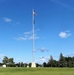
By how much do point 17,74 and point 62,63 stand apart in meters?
91.6

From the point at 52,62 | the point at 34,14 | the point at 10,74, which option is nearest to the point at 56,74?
the point at 10,74

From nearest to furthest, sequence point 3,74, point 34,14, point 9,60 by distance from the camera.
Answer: point 3,74 < point 34,14 < point 9,60

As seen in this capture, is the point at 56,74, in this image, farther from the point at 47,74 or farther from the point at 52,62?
the point at 52,62

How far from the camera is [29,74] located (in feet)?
92.6

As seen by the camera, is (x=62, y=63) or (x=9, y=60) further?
(x=9, y=60)

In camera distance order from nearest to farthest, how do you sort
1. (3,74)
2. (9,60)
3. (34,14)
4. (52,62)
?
(3,74)
(34,14)
(52,62)
(9,60)

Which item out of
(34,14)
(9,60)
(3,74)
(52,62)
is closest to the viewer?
(3,74)

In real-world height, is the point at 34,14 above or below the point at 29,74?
above

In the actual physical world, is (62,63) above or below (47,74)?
above

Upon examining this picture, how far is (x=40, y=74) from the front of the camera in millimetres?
28359

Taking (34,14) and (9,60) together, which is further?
(9,60)

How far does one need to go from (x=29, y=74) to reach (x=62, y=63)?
299ft

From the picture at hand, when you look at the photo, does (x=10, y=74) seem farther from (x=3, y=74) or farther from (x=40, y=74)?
(x=40, y=74)

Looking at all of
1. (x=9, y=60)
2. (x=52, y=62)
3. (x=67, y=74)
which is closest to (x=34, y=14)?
(x=67, y=74)
